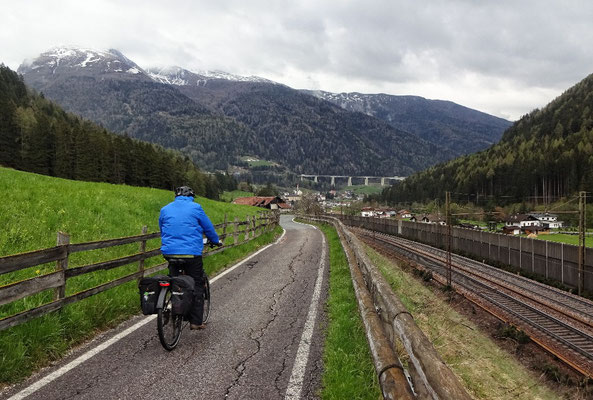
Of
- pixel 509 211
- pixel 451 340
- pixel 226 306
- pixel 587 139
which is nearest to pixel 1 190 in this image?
pixel 226 306

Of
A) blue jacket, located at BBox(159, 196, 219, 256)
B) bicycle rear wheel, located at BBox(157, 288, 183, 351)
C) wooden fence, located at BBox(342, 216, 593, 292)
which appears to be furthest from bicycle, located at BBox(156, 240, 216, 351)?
wooden fence, located at BBox(342, 216, 593, 292)

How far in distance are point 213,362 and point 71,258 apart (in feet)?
17.9

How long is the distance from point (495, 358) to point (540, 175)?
141 meters

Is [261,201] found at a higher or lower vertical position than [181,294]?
higher

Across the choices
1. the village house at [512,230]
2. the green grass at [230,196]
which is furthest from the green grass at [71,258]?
the green grass at [230,196]

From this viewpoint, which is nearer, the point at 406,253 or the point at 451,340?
the point at 451,340

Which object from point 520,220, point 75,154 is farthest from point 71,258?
point 520,220

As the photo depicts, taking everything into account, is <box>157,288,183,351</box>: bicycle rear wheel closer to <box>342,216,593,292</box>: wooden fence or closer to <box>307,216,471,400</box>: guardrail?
<box>307,216,471,400</box>: guardrail

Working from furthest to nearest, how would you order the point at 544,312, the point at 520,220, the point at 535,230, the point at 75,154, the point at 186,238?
the point at 520,220 < the point at 535,230 < the point at 75,154 < the point at 544,312 < the point at 186,238

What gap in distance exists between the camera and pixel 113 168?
256 feet

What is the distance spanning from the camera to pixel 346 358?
5543 millimetres

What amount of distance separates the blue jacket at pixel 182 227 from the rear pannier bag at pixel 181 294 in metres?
0.53

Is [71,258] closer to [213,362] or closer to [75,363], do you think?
[75,363]

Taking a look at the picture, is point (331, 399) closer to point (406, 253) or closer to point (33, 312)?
point (33, 312)
